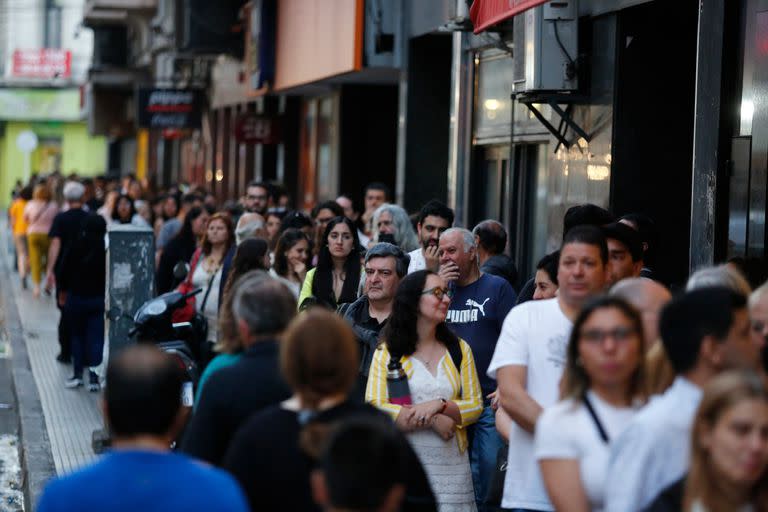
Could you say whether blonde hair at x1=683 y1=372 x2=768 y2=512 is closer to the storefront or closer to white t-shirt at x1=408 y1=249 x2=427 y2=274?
white t-shirt at x1=408 y1=249 x2=427 y2=274

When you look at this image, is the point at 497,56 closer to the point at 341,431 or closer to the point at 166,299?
the point at 166,299

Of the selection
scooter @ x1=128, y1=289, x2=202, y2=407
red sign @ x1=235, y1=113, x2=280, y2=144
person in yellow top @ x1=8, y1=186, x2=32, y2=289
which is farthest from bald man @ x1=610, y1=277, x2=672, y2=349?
red sign @ x1=235, y1=113, x2=280, y2=144

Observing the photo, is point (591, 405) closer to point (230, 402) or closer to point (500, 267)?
point (230, 402)

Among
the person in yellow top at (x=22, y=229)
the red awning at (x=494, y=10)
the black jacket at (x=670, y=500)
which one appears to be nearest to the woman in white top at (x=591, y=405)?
the black jacket at (x=670, y=500)

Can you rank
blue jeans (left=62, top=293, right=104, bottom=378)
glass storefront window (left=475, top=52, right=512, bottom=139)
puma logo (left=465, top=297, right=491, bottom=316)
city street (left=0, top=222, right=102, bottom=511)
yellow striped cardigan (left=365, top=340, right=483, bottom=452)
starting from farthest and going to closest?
glass storefront window (left=475, top=52, right=512, bottom=139), blue jeans (left=62, top=293, right=104, bottom=378), city street (left=0, top=222, right=102, bottom=511), puma logo (left=465, top=297, right=491, bottom=316), yellow striped cardigan (left=365, top=340, right=483, bottom=452)

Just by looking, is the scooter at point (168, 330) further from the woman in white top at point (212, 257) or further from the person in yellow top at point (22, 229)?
the person in yellow top at point (22, 229)

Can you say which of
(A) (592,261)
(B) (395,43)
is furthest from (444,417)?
(B) (395,43)

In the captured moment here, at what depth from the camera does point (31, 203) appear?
24.8 m

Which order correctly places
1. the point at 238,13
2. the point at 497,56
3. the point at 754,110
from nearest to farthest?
the point at 754,110, the point at 497,56, the point at 238,13

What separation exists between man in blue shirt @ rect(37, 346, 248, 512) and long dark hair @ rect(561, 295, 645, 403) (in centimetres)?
121

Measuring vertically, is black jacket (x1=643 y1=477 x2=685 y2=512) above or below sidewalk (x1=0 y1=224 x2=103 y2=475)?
above

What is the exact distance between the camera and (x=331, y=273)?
10492 mm

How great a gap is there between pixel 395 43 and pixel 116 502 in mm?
15654

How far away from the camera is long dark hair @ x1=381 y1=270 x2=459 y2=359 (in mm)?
7402
